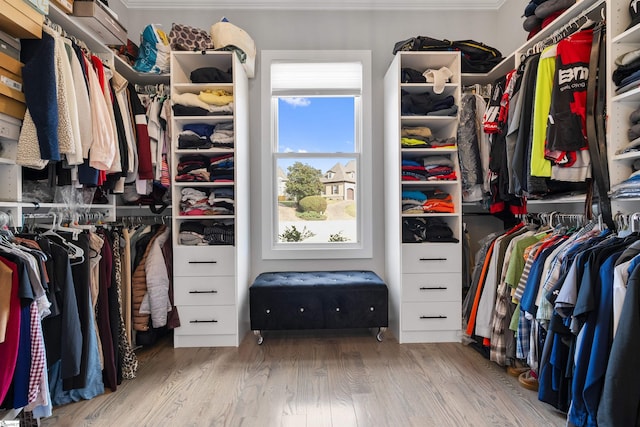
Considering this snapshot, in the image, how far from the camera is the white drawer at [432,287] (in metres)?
3.02

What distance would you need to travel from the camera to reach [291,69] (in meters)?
3.60

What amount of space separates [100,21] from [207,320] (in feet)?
6.88

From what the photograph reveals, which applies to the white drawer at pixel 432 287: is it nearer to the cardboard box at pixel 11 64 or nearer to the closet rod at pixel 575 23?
the closet rod at pixel 575 23

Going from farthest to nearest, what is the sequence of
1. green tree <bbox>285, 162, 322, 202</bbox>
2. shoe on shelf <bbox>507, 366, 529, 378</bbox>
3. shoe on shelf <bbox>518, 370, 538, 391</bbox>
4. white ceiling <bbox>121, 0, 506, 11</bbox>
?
green tree <bbox>285, 162, 322, 202</bbox>, white ceiling <bbox>121, 0, 506, 11</bbox>, shoe on shelf <bbox>507, 366, 529, 378</bbox>, shoe on shelf <bbox>518, 370, 538, 391</bbox>

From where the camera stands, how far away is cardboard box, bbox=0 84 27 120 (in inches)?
70.1

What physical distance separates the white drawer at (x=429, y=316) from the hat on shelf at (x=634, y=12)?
2.01 metres

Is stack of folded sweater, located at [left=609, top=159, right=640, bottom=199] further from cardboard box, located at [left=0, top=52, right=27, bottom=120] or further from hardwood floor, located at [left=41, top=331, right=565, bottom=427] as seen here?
cardboard box, located at [left=0, top=52, right=27, bottom=120]

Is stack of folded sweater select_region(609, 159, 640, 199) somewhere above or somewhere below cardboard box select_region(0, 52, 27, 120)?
below

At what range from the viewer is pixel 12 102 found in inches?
72.7

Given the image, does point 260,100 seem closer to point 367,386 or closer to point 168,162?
point 168,162

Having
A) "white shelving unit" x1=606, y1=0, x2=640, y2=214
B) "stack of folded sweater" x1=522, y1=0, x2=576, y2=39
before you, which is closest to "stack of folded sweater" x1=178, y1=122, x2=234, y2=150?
"stack of folded sweater" x1=522, y1=0, x2=576, y2=39

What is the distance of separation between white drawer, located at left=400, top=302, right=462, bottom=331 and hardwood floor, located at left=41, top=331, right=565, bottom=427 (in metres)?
0.15

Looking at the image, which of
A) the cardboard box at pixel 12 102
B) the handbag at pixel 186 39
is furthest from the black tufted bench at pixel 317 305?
the handbag at pixel 186 39

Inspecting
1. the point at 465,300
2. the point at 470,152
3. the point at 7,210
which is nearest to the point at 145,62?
the point at 7,210
